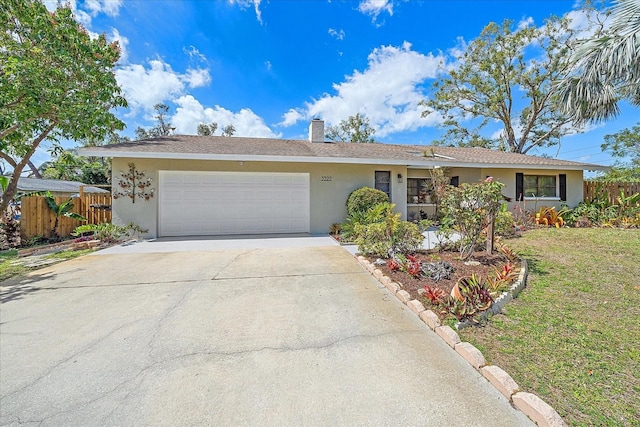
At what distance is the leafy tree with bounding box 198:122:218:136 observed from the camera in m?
26.2

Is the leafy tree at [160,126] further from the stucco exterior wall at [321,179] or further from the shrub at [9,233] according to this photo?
the stucco exterior wall at [321,179]

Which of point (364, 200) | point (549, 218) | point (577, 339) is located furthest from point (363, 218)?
point (549, 218)

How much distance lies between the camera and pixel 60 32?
704cm

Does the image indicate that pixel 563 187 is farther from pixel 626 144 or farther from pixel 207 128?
pixel 207 128

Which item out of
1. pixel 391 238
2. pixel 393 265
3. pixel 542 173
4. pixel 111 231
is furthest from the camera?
pixel 542 173

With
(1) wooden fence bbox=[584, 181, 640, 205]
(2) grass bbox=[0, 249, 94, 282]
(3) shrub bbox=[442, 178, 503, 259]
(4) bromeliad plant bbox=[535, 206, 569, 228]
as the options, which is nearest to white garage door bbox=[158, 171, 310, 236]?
(2) grass bbox=[0, 249, 94, 282]

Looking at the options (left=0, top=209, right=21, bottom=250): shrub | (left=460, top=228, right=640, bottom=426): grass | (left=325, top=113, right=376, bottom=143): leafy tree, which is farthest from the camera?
(left=325, top=113, right=376, bottom=143): leafy tree

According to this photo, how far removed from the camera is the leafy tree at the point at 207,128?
26250mm

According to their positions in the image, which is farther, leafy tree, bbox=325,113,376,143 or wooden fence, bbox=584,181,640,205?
leafy tree, bbox=325,113,376,143

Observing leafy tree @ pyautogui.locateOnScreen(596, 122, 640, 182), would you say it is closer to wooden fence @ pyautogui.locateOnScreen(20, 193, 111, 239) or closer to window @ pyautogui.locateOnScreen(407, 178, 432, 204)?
window @ pyautogui.locateOnScreen(407, 178, 432, 204)

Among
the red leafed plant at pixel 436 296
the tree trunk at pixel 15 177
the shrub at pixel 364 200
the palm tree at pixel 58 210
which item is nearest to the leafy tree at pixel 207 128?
the tree trunk at pixel 15 177

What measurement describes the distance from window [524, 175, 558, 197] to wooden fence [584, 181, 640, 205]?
54.2 inches

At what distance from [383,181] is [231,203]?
5718 millimetres

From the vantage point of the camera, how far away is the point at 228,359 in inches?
99.5
